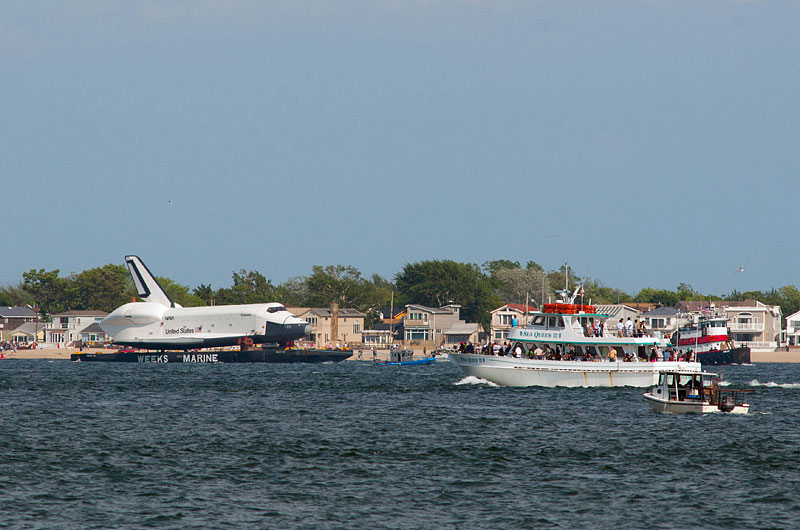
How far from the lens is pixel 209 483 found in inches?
1331

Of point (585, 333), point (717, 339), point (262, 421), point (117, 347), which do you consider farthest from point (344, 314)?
point (262, 421)

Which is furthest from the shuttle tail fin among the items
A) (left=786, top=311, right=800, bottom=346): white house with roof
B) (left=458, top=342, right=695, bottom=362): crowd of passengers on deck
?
(left=458, top=342, right=695, bottom=362): crowd of passengers on deck

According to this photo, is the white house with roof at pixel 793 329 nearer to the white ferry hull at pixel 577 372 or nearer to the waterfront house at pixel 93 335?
the waterfront house at pixel 93 335

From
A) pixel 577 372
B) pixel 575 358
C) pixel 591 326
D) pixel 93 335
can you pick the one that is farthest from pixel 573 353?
pixel 93 335

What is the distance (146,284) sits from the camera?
18388 cm

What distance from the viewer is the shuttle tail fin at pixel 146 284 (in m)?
180

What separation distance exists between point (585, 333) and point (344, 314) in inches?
4747

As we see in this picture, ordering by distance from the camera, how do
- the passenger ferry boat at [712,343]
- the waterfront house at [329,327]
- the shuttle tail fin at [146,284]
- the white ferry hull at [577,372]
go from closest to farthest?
the white ferry hull at [577,372] → the passenger ferry boat at [712,343] → the shuttle tail fin at [146,284] → the waterfront house at [329,327]

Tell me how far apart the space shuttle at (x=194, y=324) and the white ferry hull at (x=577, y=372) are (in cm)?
9574

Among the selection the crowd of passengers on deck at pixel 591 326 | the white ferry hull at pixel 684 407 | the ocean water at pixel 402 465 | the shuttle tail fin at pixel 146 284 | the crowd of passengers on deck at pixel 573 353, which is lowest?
the ocean water at pixel 402 465

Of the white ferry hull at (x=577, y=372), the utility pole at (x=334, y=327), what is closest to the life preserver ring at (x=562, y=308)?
the white ferry hull at (x=577, y=372)

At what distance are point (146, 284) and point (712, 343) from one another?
99.2 metres

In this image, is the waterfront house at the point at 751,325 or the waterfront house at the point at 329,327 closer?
the waterfront house at the point at 751,325

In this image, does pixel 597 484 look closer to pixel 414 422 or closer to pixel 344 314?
pixel 414 422
